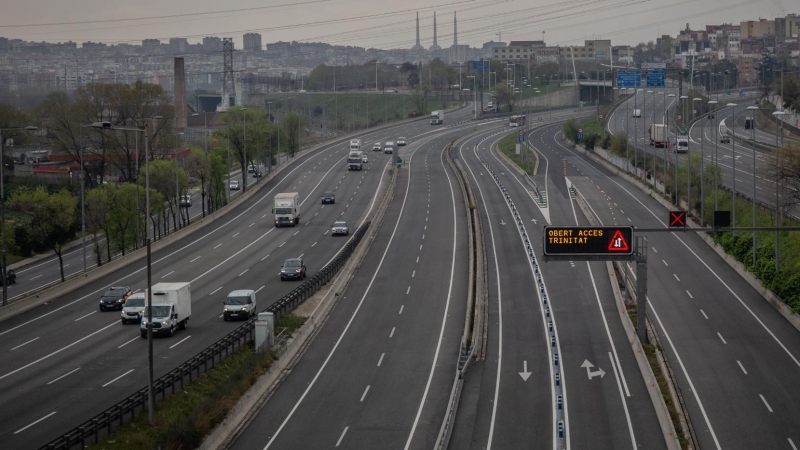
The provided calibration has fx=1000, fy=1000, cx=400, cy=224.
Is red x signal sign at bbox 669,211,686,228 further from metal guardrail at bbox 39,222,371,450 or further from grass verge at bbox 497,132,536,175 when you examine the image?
grass verge at bbox 497,132,536,175

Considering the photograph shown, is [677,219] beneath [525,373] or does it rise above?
above

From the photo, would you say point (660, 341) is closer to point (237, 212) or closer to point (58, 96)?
point (237, 212)

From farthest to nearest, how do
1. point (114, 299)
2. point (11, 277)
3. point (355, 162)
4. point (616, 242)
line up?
point (355, 162)
point (11, 277)
point (114, 299)
point (616, 242)

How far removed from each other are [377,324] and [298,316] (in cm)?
390

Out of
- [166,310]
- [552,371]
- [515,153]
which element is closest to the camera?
[552,371]

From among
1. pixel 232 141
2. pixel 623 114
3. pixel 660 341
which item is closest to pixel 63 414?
pixel 660 341

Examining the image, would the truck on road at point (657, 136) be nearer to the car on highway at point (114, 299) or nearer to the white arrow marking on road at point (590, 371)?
the white arrow marking on road at point (590, 371)

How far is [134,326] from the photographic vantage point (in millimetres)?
47625

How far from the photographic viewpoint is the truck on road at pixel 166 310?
147 ft

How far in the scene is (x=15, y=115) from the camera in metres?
115

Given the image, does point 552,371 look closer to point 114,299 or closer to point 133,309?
point 133,309

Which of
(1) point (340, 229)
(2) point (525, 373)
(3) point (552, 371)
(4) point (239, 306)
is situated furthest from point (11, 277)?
(3) point (552, 371)

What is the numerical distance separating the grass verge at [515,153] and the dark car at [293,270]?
49.8 meters

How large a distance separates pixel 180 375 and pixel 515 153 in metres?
91.8
